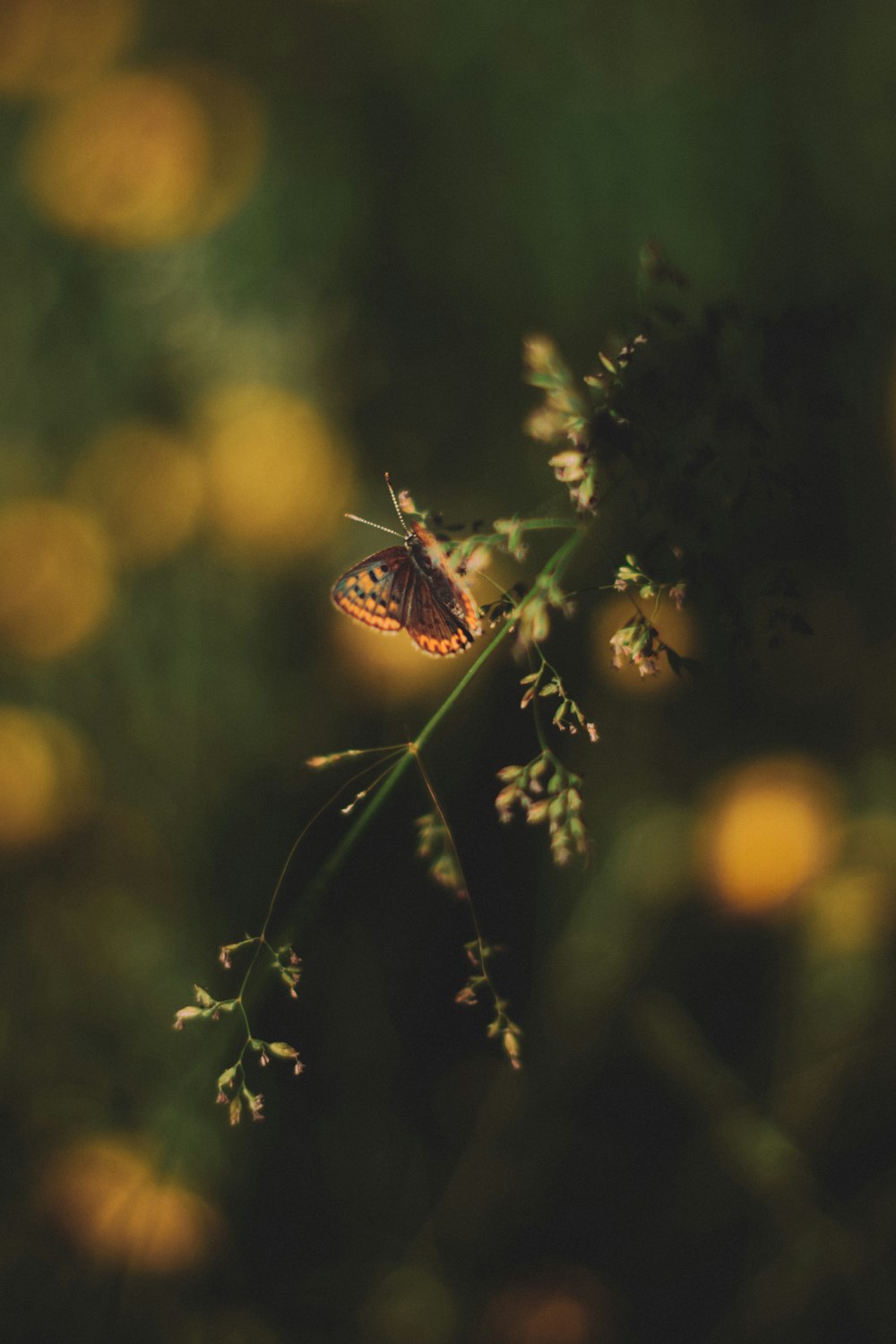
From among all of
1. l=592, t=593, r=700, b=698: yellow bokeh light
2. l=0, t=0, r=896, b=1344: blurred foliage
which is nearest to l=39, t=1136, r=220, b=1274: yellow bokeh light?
l=0, t=0, r=896, b=1344: blurred foliage

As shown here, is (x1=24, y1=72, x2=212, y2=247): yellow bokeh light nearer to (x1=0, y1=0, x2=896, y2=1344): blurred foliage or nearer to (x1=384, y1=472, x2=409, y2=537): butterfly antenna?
(x1=0, y1=0, x2=896, y2=1344): blurred foliage

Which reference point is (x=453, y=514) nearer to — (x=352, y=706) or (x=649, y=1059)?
(x=352, y=706)

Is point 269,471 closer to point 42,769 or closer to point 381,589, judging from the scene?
point 381,589

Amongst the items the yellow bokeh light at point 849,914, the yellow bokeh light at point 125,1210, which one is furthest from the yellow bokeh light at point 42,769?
the yellow bokeh light at point 849,914

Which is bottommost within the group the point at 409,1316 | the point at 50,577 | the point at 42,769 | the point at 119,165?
the point at 409,1316

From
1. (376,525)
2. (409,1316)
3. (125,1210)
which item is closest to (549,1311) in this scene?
(409,1316)

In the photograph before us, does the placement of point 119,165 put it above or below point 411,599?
above
